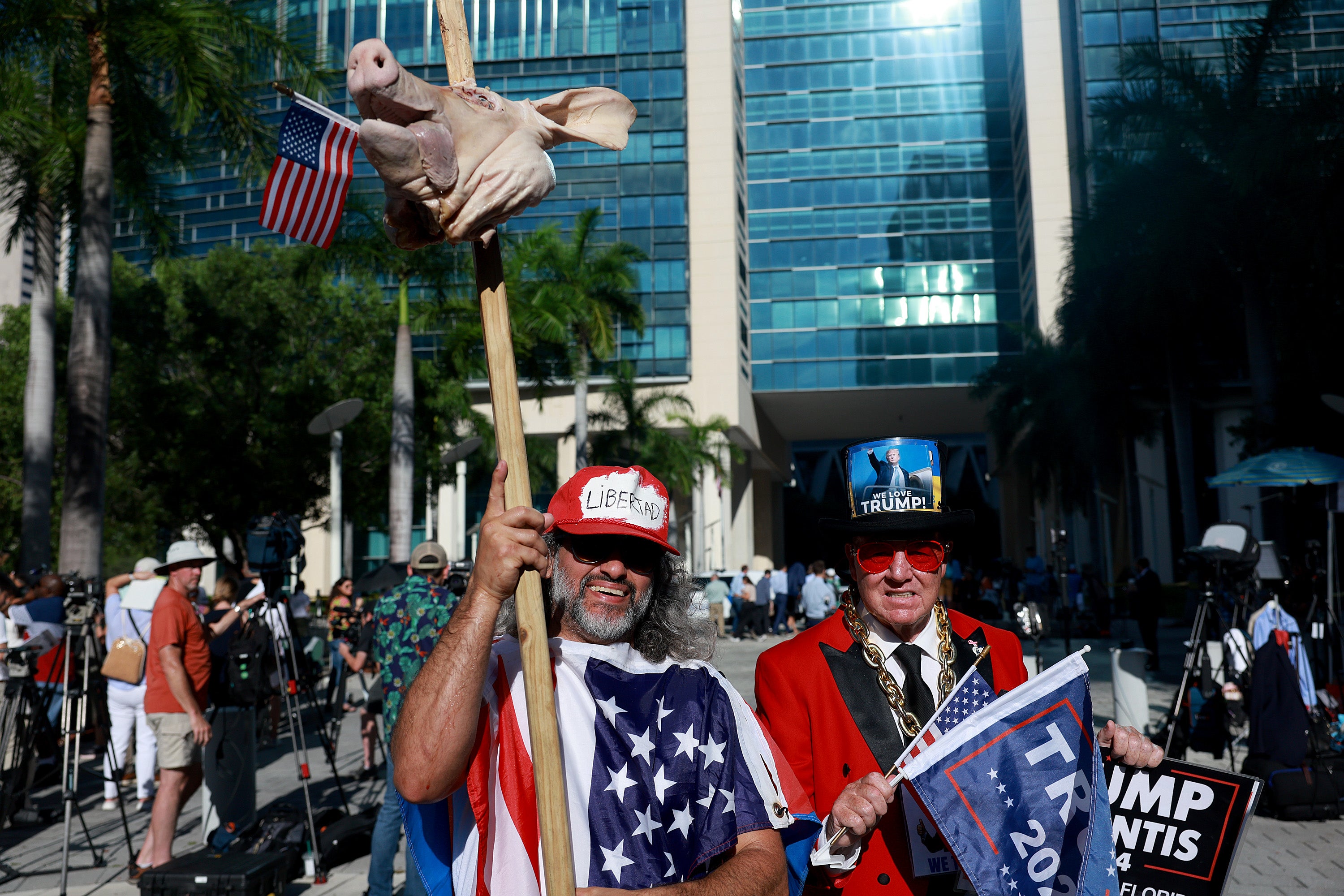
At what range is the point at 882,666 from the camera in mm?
2727

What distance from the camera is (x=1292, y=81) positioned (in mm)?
20531

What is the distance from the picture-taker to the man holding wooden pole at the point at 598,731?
5.93ft

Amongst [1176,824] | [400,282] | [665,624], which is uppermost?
[400,282]

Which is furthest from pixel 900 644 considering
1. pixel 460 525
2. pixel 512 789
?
pixel 460 525

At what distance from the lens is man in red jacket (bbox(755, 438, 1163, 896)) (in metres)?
2.55

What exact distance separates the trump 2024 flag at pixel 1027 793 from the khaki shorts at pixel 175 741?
18.0ft

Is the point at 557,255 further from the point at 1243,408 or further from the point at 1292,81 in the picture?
the point at 1243,408

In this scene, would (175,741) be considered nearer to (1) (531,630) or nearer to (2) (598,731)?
(2) (598,731)

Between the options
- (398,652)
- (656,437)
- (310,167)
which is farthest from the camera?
(656,437)

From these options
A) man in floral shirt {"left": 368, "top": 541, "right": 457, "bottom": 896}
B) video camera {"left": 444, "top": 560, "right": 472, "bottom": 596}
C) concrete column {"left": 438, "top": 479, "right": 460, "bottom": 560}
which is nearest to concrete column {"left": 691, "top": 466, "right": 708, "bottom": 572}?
concrete column {"left": 438, "top": 479, "right": 460, "bottom": 560}

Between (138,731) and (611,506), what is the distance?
7.89 meters

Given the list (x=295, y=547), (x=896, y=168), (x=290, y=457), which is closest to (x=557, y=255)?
(x=290, y=457)

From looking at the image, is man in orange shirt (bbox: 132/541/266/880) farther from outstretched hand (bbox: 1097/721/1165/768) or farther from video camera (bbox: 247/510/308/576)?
outstretched hand (bbox: 1097/721/1165/768)

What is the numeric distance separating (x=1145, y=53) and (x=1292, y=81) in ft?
11.3
